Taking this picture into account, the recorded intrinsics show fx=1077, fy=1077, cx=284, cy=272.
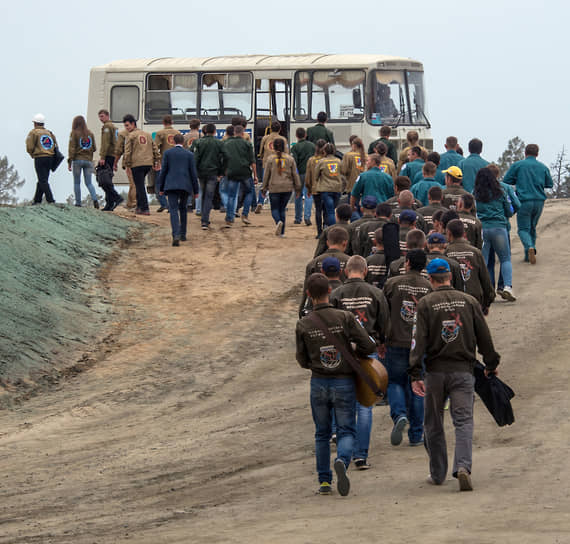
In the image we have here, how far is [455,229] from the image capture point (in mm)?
10734

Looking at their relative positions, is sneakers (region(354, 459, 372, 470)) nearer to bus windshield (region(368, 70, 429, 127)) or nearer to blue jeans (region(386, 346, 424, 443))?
blue jeans (region(386, 346, 424, 443))

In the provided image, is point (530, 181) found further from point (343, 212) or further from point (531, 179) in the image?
point (343, 212)

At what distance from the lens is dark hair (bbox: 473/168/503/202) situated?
14453 mm

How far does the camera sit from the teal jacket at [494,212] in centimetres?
1466

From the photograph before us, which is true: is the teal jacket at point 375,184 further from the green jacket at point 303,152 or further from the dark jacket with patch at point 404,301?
the dark jacket with patch at point 404,301

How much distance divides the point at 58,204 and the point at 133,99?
22.8 feet

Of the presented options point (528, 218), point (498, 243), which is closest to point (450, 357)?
point (498, 243)

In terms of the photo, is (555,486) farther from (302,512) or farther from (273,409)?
(273,409)

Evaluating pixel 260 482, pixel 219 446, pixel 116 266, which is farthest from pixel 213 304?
pixel 260 482

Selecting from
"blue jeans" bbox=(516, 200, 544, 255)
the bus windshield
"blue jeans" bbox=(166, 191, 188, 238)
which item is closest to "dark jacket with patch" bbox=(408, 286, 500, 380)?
"blue jeans" bbox=(516, 200, 544, 255)

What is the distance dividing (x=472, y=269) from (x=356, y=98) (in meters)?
15.2

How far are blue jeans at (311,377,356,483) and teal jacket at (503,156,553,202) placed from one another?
9.52 m

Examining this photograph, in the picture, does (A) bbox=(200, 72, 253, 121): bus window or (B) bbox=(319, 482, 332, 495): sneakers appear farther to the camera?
(A) bbox=(200, 72, 253, 121): bus window

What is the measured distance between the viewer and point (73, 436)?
11227mm
